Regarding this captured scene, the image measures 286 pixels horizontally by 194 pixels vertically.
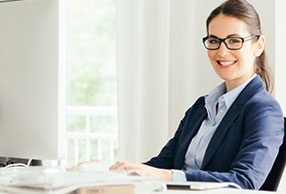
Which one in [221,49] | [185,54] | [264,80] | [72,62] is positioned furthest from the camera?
[72,62]

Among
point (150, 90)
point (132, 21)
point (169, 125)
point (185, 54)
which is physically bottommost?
point (169, 125)

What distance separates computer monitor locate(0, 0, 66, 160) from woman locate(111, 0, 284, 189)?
369 mm

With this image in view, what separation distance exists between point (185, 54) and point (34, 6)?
1058 mm

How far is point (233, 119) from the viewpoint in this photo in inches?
71.1

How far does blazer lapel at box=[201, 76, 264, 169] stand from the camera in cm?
180

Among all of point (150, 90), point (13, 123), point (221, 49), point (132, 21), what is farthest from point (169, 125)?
point (13, 123)

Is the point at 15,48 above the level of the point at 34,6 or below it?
below

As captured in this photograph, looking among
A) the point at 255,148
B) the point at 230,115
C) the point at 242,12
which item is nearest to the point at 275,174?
the point at 255,148

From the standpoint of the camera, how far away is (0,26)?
172cm

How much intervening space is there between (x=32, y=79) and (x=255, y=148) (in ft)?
2.40

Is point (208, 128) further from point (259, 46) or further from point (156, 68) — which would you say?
point (156, 68)

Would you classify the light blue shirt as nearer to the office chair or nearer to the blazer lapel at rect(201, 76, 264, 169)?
the blazer lapel at rect(201, 76, 264, 169)

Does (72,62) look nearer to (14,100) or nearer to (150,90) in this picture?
(150,90)

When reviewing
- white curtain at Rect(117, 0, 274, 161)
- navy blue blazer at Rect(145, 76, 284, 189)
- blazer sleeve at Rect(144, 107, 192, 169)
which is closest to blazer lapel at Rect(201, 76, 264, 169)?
navy blue blazer at Rect(145, 76, 284, 189)
